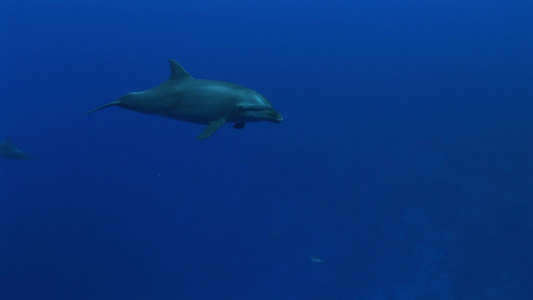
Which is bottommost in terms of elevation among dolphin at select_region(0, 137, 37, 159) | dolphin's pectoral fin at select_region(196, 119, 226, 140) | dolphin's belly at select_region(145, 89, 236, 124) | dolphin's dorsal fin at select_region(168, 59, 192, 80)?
dolphin at select_region(0, 137, 37, 159)

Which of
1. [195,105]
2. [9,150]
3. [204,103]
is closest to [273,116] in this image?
[204,103]

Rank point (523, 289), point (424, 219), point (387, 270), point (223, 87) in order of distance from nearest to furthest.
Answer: point (223, 87), point (523, 289), point (387, 270), point (424, 219)

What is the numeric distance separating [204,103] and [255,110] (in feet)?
2.92

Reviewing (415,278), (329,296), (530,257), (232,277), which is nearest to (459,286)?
(415,278)

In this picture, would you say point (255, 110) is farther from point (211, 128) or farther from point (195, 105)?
point (195, 105)

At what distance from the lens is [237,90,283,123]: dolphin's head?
690 centimetres

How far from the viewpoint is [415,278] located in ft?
40.0

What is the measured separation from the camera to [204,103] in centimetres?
726

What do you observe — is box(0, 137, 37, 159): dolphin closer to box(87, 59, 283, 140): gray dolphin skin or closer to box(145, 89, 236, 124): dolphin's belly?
box(87, 59, 283, 140): gray dolphin skin

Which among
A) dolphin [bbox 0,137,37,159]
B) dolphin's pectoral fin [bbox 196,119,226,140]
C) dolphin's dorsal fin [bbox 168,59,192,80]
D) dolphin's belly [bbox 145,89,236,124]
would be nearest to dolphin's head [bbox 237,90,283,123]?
dolphin's belly [bbox 145,89,236,124]

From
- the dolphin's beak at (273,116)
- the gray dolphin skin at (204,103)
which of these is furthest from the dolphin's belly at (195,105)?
the dolphin's beak at (273,116)

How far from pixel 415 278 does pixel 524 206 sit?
14.9 ft

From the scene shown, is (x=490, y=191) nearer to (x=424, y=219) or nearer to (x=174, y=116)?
(x=424, y=219)

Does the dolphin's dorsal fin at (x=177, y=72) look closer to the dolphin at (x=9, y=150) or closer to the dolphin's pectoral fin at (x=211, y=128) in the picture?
the dolphin's pectoral fin at (x=211, y=128)
